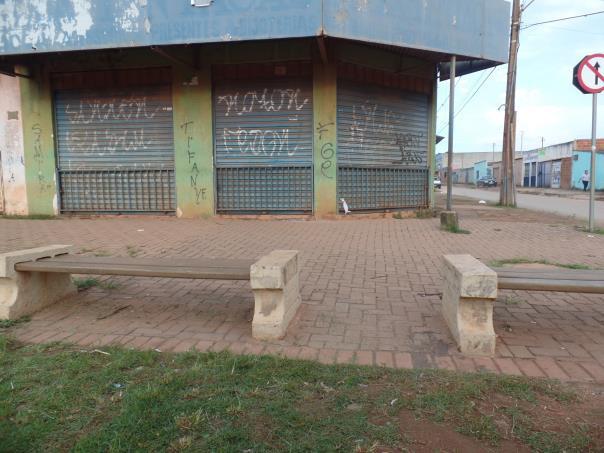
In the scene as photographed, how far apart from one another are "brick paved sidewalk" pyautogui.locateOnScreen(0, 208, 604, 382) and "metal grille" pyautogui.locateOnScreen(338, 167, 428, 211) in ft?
10.2

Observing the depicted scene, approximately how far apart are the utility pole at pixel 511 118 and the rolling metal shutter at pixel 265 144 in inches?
346

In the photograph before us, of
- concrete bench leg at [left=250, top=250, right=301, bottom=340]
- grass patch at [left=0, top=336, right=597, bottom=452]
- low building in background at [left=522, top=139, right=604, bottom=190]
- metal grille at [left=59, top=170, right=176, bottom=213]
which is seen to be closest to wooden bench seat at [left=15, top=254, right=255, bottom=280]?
concrete bench leg at [left=250, top=250, right=301, bottom=340]

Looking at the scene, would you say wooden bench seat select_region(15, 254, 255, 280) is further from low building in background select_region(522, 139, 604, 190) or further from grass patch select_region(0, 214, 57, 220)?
low building in background select_region(522, 139, 604, 190)

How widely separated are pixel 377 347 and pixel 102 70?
10.2m

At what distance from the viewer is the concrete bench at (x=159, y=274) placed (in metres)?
3.42

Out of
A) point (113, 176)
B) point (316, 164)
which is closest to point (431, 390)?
point (316, 164)

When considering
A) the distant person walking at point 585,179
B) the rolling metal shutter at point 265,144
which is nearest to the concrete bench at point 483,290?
the rolling metal shutter at point 265,144

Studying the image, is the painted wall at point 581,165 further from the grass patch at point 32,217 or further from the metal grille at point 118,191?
the grass patch at point 32,217

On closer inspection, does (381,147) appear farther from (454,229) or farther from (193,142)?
(193,142)

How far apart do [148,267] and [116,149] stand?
8266mm

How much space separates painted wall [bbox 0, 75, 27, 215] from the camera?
1118 cm

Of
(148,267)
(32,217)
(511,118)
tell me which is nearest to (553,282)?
(148,267)

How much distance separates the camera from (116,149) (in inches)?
430

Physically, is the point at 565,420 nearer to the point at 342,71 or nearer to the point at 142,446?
the point at 142,446
